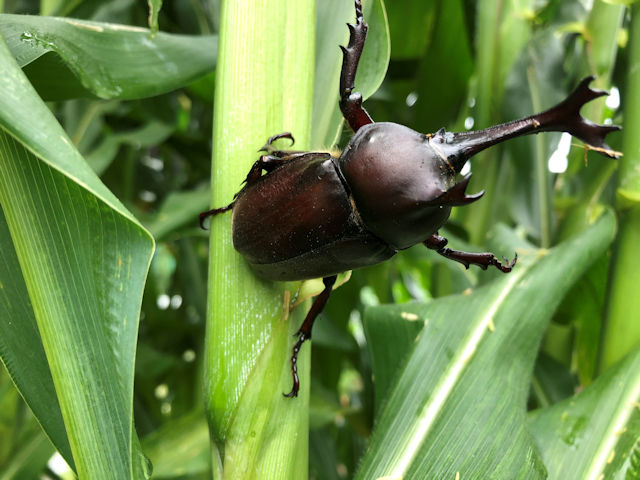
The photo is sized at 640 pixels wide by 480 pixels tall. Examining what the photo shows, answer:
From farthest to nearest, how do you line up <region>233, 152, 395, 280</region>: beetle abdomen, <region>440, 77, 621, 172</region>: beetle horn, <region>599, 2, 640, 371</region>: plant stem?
1. <region>599, 2, 640, 371</region>: plant stem
2. <region>233, 152, 395, 280</region>: beetle abdomen
3. <region>440, 77, 621, 172</region>: beetle horn

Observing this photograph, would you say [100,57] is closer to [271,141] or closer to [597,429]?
[271,141]

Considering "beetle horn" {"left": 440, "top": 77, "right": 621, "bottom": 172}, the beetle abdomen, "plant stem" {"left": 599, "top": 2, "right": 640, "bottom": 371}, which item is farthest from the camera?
"plant stem" {"left": 599, "top": 2, "right": 640, "bottom": 371}

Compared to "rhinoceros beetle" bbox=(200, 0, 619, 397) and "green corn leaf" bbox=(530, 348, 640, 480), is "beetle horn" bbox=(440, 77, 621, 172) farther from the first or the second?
"green corn leaf" bbox=(530, 348, 640, 480)

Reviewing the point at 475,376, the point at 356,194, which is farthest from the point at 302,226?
the point at 475,376

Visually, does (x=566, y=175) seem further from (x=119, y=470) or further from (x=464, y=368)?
(x=119, y=470)

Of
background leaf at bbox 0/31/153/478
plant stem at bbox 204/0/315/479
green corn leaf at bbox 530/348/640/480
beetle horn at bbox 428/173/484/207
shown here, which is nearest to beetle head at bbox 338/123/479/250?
beetle horn at bbox 428/173/484/207

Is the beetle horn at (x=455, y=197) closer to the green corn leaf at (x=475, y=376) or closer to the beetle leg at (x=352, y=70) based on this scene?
the beetle leg at (x=352, y=70)
